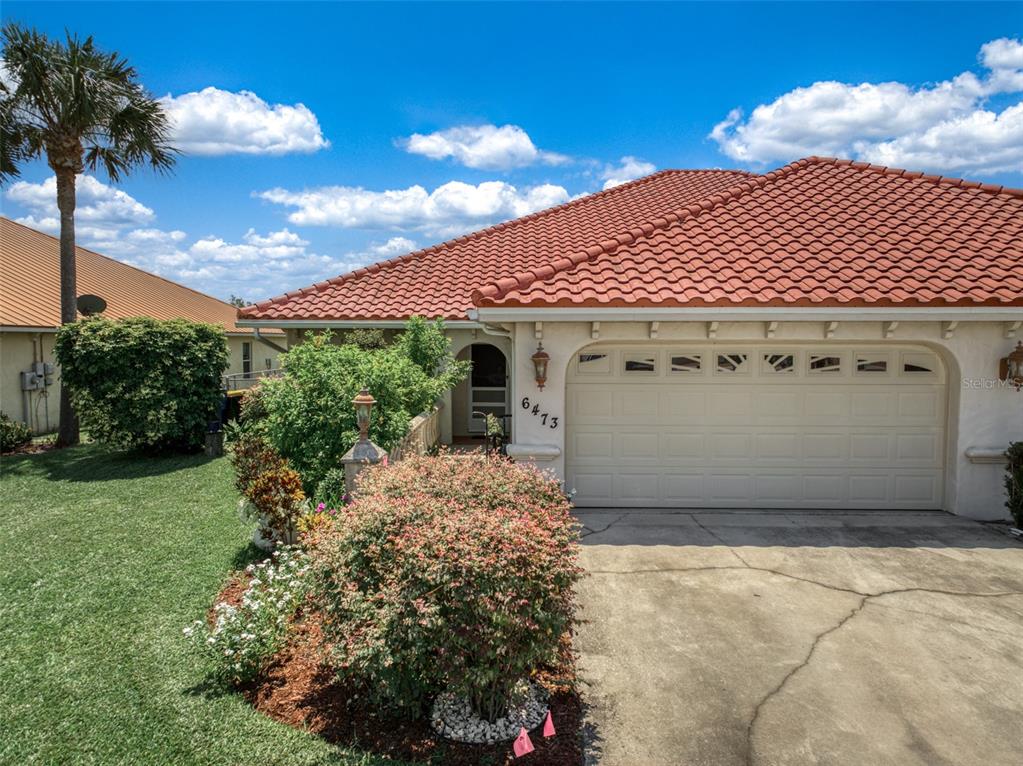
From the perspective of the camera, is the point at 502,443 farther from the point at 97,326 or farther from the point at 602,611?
the point at 97,326

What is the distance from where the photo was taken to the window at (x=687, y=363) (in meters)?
8.64

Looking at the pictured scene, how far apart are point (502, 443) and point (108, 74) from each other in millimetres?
11681

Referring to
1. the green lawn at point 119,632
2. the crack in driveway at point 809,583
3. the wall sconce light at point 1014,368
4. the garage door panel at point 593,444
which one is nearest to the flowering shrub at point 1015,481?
the wall sconce light at point 1014,368

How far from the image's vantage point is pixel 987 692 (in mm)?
4238

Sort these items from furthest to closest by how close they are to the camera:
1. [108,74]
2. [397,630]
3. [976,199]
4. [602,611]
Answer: [108,74]
[976,199]
[602,611]
[397,630]

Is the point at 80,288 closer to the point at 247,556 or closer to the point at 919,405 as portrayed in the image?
the point at 247,556

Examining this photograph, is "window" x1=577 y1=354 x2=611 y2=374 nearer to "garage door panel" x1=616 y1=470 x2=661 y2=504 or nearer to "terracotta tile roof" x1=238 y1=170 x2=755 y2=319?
"garage door panel" x1=616 y1=470 x2=661 y2=504

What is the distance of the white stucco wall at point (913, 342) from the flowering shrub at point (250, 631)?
379 cm

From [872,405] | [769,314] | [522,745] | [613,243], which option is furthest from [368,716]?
[872,405]

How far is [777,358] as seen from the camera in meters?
8.65

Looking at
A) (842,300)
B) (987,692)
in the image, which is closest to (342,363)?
(842,300)

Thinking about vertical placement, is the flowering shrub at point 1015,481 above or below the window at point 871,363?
below

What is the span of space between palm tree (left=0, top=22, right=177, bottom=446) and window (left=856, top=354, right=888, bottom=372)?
15070 millimetres

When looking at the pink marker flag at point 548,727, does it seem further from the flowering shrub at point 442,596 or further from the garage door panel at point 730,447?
the garage door panel at point 730,447
